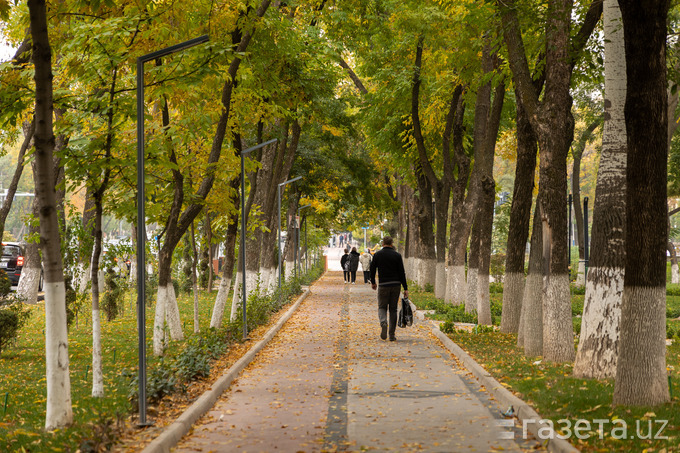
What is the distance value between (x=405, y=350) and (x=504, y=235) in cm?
4776

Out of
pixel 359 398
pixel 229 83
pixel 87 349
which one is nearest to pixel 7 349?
pixel 87 349

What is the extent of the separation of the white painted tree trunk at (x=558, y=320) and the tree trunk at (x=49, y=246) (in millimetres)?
7408

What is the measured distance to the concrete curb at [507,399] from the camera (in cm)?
729

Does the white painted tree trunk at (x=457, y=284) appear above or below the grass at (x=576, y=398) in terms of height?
above

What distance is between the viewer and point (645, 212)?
878 centimetres

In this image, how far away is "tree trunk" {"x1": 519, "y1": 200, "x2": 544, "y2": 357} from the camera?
551 inches

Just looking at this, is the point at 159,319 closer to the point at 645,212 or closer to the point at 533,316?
the point at 533,316

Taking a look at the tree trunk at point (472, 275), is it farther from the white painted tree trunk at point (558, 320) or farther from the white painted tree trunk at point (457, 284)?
the white painted tree trunk at point (558, 320)

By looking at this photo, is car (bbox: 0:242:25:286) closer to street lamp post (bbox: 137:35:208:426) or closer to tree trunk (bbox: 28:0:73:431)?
street lamp post (bbox: 137:35:208:426)

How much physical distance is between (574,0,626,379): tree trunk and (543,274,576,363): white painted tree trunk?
147 centimetres

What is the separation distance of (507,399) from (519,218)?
6470 mm

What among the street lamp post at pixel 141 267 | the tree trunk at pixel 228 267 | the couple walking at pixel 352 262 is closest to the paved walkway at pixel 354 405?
the street lamp post at pixel 141 267

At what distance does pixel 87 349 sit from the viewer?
1684 centimetres

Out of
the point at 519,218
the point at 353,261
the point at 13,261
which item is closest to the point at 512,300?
the point at 519,218
